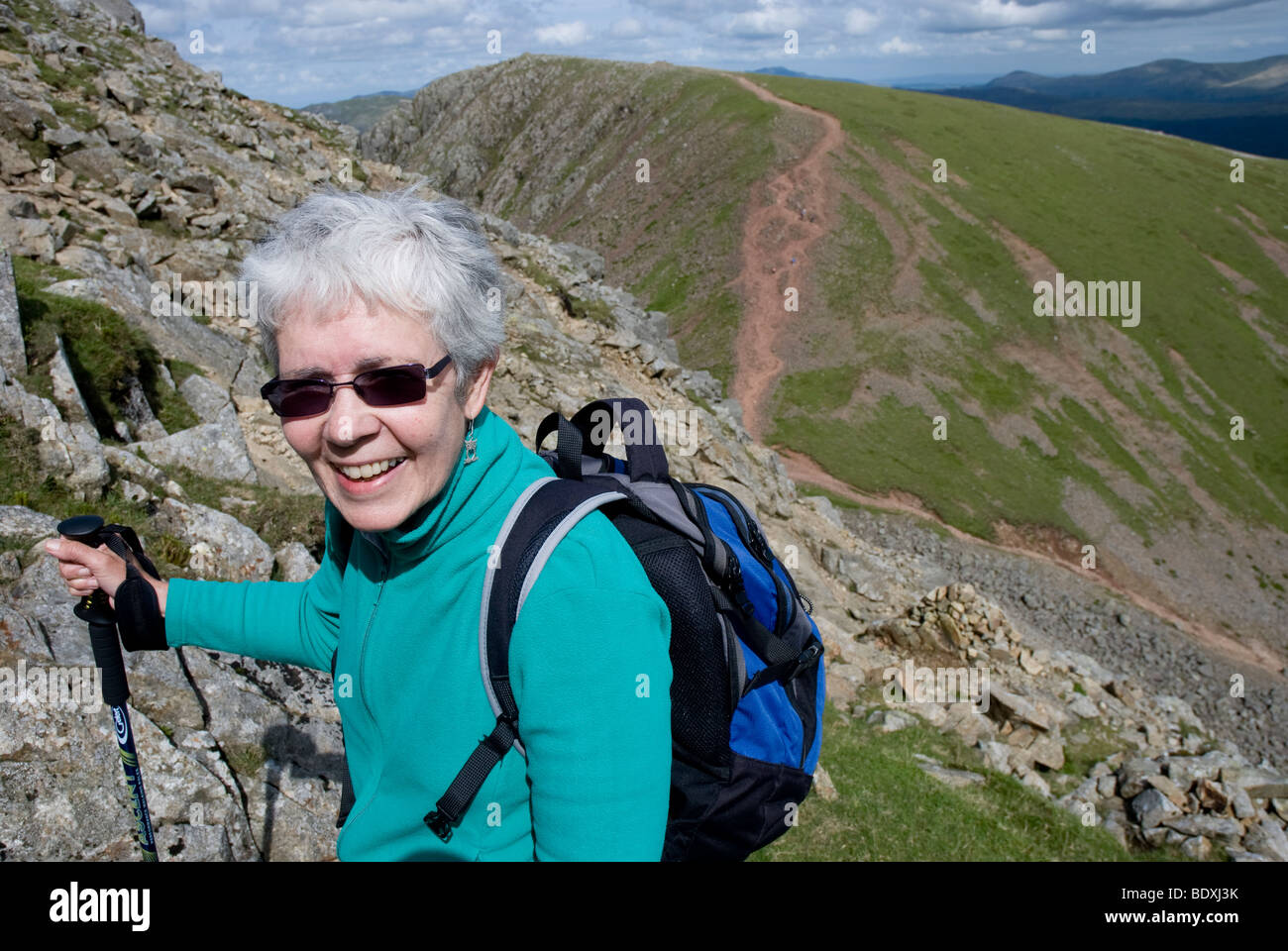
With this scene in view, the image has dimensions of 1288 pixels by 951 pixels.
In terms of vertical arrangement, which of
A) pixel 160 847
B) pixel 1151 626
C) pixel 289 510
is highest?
pixel 289 510

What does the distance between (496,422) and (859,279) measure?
7472 cm

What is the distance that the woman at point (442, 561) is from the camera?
2.29 meters

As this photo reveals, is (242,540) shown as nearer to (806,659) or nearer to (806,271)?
(806,659)

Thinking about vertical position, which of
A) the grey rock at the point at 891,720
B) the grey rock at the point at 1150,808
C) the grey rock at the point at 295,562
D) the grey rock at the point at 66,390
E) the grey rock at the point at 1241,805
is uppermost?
the grey rock at the point at 66,390

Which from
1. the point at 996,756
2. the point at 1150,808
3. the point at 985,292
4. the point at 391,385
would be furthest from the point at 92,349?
the point at 985,292

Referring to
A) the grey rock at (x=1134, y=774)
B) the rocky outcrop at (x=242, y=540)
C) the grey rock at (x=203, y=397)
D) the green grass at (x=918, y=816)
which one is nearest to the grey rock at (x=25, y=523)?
the rocky outcrop at (x=242, y=540)

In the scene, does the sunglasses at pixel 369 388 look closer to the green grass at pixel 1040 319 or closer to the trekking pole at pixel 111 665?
the trekking pole at pixel 111 665

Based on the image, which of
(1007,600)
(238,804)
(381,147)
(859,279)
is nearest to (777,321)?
(859,279)

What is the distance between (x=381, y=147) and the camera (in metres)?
148

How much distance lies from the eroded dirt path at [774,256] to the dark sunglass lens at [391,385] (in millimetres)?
54073

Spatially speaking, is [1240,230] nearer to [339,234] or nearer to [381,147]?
[339,234]

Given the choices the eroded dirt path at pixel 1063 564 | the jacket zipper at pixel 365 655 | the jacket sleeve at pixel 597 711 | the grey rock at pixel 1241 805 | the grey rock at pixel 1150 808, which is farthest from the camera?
the eroded dirt path at pixel 1063 564

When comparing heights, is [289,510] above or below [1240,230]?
below

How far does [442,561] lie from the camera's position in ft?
8.86
